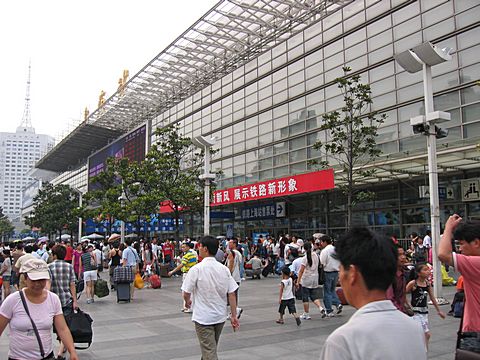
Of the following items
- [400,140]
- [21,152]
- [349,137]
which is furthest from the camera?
[21,152]

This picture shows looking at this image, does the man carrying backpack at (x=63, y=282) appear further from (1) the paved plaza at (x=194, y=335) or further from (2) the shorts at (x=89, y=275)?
(2) the shorts at (x=89, y=275)

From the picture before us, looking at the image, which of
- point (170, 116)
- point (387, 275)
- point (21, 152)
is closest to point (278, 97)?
point (170, 116)

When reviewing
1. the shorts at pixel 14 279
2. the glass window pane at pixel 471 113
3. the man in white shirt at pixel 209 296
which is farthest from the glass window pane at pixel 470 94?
the shorts at pixel 14 279

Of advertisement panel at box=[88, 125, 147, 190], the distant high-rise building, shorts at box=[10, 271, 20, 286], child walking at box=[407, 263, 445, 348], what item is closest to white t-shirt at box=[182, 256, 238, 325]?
child walking at box=[407, 263, 445, 348]

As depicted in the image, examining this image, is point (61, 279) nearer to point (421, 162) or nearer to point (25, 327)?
point (25, 327)

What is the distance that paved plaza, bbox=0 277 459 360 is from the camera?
267 inches

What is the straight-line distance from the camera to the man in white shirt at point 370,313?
1705 mm

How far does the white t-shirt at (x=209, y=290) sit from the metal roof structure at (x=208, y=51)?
67.8ft

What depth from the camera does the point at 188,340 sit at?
25.3 ft

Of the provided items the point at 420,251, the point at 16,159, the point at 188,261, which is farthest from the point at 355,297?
the point at 16,159

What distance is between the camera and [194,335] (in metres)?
8.11

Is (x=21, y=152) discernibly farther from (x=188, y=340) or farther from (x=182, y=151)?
(x=188, y=340)

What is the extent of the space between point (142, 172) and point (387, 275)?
22.3 m

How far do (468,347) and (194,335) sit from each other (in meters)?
5.70
